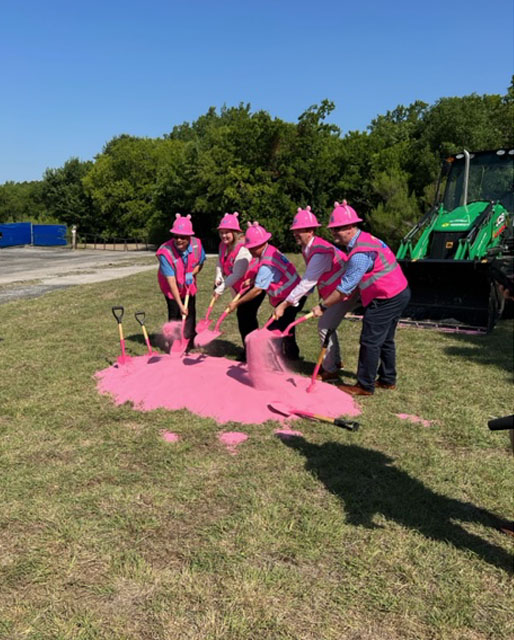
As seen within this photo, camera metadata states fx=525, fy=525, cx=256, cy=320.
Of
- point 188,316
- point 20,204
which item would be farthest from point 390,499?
point 20,204

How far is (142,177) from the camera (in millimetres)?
48375

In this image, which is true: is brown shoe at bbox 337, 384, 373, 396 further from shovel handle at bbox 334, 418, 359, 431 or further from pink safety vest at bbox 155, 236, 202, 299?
pink safety vest at bbox 155, 236, 202, 299

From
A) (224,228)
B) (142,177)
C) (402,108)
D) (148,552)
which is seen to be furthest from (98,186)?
(148,552)

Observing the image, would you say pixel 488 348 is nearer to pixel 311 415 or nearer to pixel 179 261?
pixel 311 415

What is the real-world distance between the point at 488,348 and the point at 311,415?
3.66 metres

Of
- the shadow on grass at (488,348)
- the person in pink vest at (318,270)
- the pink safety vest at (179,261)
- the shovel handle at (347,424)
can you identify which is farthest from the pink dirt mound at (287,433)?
the shadow on grass at (488,348)

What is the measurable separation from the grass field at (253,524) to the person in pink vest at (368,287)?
0.40 meters

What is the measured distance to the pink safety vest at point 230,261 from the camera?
5926mm

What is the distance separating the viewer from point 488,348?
22.9 feet

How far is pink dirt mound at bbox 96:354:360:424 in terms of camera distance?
4621mm

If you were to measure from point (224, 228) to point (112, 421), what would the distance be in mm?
2454

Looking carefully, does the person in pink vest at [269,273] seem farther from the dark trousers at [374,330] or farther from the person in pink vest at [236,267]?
the dark trousers at [374,330]

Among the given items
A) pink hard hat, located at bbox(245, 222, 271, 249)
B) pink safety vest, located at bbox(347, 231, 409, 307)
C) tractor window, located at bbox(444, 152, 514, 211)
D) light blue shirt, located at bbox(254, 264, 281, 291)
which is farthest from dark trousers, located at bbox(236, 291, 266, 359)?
tractor window, located at bbox(444, 152, 514, 211)

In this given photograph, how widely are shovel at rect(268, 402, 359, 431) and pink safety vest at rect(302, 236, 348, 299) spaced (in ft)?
4.37
